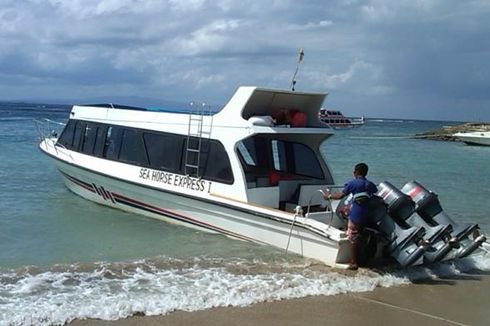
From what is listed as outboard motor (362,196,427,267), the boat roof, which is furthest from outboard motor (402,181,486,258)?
the boat roof

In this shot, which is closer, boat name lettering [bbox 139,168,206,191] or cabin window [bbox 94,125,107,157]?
boat name lettering [bbox 139,168,206,191]

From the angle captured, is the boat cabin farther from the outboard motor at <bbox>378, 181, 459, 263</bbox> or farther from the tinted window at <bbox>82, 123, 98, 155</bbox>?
the outboard motor at <bbox>378, 181, 459, 263</bbox>

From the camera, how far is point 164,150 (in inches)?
459

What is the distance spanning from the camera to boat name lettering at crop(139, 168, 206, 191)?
1087 centimetres

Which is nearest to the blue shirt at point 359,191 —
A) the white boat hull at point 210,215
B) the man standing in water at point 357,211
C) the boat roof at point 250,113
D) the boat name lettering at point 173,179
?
the man standing in water at point 357,211

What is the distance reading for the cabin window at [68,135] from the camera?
14391 mm

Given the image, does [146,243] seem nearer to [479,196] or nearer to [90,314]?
[90,314]

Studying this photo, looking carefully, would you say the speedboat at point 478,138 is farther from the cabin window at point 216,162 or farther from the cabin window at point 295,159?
the cabin window at point 216,162

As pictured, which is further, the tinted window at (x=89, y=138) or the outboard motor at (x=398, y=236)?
the tinted window at (x=89, y=138)

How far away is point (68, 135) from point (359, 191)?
28.5ft

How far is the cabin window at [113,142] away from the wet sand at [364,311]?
263 inches

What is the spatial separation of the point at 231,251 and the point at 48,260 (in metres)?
2.94

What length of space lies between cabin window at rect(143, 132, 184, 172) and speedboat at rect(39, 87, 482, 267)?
0.02 meters

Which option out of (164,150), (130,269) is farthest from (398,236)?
(164,150)
